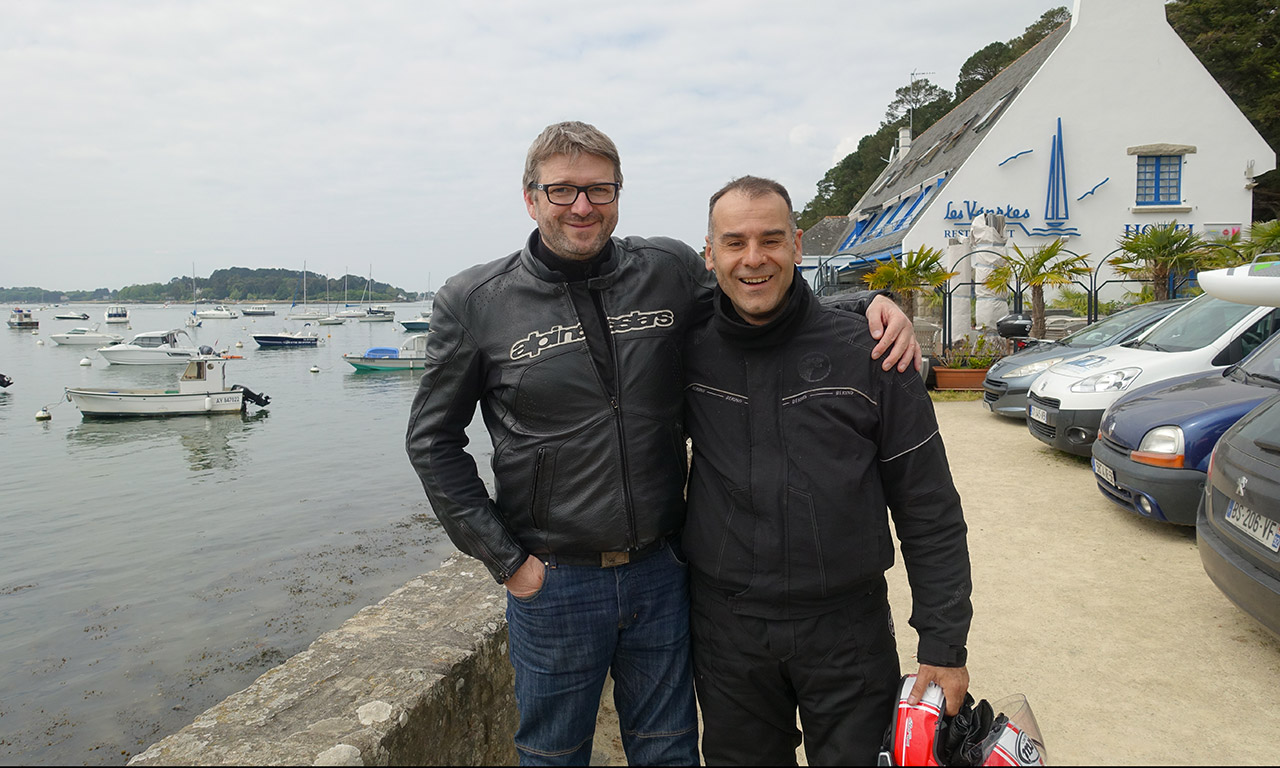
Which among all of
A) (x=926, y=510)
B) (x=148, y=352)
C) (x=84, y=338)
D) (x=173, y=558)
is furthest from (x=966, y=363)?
(x=84, y=338)

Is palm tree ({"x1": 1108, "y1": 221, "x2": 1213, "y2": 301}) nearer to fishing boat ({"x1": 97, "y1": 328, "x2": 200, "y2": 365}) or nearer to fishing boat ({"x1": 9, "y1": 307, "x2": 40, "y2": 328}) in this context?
fishing boat ({"x1": 97, "y1": 328, "x2": 200, "y2": 365})

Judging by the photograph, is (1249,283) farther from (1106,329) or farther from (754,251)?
(1106,329)

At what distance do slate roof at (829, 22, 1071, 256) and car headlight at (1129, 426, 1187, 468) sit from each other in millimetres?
20630

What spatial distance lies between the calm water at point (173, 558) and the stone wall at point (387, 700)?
639 cm

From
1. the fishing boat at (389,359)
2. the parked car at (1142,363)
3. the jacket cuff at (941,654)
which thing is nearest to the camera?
the jacket cuff at (941,654)

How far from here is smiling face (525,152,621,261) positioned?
236 cm

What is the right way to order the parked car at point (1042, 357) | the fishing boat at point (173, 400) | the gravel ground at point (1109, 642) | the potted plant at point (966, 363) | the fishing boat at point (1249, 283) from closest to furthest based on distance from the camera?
the fishing boat at point (1249, 283) → the gravel ground at point (1109, 642) → the parked car at point (1042, 357) → the potted plant at point (966, 363) → the fishing boat at point (173, 400)

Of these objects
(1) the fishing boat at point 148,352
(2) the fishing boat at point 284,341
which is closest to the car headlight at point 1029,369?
(1) the fishing boat at point 148,352

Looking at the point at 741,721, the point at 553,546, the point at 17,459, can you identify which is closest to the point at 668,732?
the point at 741,721

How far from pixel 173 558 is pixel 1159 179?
29468mm

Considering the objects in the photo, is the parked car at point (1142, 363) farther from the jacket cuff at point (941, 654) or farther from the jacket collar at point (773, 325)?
the jacket collar at point (773, 325)

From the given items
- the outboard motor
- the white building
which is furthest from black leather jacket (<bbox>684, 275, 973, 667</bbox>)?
the outboard motor

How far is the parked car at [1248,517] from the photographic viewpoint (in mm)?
3225

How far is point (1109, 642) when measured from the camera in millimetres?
4074
